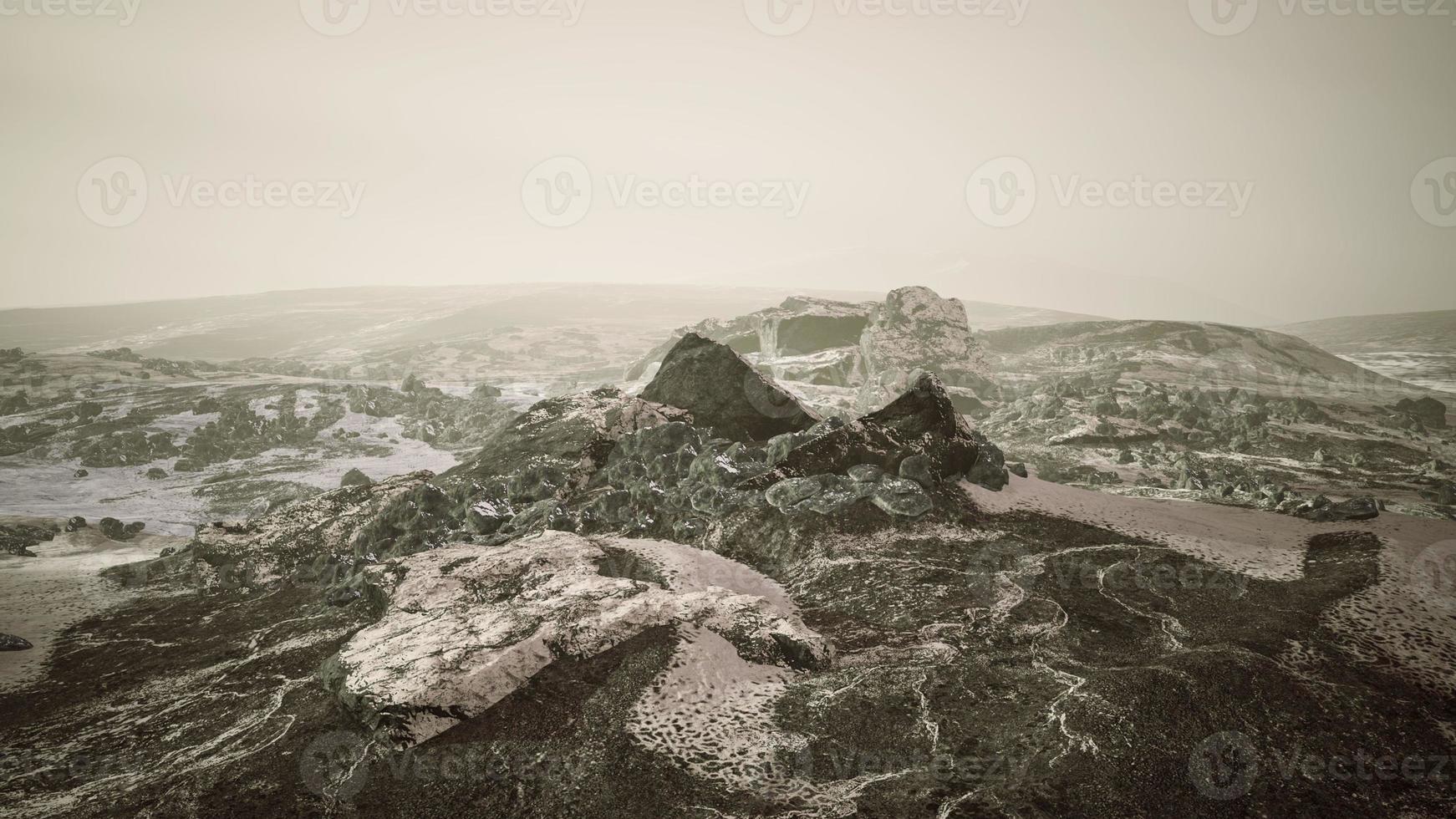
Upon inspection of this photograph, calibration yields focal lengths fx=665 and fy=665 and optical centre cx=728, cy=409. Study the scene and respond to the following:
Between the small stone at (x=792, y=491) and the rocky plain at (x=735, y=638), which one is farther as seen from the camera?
the small stone at (x=792, y=491)

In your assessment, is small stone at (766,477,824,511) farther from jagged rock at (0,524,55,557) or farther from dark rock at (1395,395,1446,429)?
dark rock at (1395,395,1446,429)

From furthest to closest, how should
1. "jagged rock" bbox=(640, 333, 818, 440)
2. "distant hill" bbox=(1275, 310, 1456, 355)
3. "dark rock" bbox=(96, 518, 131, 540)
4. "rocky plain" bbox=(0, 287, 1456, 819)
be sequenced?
"distant hill" bbox=(1275, 310, 1456, 355), "dark rock" bbox=(96, 518, 131, 540), "jagged rock" bbox=(640, 333, 818, 440), "rocky plain" bbox=(0, 287, 1456, 819)

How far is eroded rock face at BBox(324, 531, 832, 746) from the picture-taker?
10.4 feet

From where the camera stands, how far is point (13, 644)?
4.56 metres

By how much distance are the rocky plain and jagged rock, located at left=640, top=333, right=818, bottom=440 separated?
4 cm

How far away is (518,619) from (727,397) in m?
4.86

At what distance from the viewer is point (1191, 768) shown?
2.75 meters

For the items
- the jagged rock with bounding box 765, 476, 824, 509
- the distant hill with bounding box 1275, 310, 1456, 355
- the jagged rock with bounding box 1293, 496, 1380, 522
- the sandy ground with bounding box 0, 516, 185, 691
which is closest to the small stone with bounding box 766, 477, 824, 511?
the jagged rock with bounding box 765, 476, 824, 509

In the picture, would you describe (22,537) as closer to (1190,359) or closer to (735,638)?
(735,638)

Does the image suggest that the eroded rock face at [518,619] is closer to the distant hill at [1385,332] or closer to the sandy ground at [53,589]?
the sandy ground at [53,589]

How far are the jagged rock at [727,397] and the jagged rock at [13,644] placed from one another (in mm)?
5859

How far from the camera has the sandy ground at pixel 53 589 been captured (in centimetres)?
447

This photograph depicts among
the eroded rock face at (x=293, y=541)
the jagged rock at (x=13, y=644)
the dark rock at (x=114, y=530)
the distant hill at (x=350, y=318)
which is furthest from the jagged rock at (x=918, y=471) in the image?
the distant hill at (x=350, y=318)

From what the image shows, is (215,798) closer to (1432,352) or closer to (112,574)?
(112,574)
